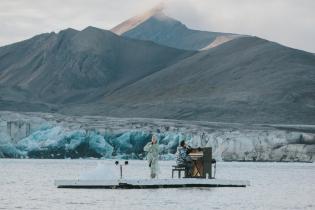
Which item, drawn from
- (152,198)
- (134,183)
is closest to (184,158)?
(134,183)

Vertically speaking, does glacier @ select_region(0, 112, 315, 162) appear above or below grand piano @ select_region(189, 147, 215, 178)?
above

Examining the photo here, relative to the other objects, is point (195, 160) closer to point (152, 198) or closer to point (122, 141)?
point (152, 198)

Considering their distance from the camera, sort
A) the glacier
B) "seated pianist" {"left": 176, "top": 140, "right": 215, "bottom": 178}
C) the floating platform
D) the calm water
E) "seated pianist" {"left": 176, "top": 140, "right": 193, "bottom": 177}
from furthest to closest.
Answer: the glacier, "seated pianist" {"left": 176, "top": 140, "right": 215, "bottom": 178}, "seated pianist" {"left": 176, "top": 140, "right": 193, "bottom": 177}, the floating platform, the calm water

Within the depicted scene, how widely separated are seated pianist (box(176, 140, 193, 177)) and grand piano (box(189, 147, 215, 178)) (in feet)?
1.13

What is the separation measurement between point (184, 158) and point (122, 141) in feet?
271

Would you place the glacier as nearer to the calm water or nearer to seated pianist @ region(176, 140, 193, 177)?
seated pianist @ region(176, 140, 193, 177)

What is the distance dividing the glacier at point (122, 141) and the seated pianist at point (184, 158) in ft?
239

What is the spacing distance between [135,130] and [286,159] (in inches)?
904

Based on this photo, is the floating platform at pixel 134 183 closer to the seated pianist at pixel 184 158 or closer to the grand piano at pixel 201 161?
the seated pianist at pixel 184 158

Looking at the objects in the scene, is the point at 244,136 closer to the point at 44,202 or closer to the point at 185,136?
the point at 185,136

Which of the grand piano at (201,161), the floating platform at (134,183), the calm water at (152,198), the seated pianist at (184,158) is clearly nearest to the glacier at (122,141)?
the grand piano at (201,161)

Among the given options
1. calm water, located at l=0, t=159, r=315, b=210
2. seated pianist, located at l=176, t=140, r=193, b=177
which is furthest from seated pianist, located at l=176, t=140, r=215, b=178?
calm water, located at l=0, t=159, r=315, b=210

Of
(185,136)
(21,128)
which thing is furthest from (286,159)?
(21,128)

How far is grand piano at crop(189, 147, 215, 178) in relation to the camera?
57.2 metres
